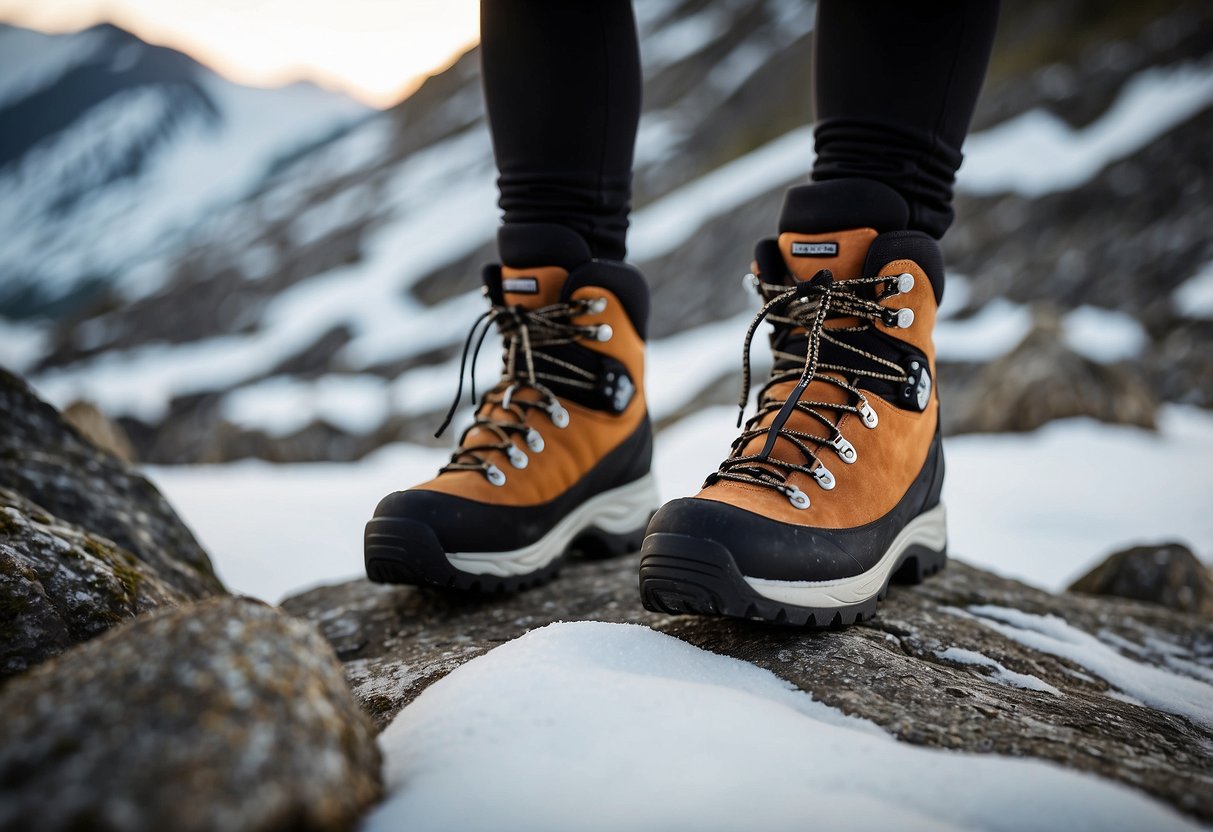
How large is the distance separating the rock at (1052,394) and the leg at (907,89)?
4.88 meters

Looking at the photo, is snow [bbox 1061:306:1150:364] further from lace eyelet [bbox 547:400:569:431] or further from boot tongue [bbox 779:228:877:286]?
lace eyelet [bbox 547:400:569:431]

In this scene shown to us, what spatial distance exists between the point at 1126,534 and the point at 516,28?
3.20 metres

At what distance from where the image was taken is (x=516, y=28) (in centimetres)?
166

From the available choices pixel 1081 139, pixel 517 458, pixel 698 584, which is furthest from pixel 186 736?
pixel 1081 139

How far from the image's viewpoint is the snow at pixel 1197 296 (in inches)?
363

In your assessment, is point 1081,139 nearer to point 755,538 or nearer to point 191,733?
point 755,538

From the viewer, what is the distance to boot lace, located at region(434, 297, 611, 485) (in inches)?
63.0

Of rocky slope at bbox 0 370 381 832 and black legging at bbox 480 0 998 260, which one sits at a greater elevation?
black legging at bbox 480 0 998 260

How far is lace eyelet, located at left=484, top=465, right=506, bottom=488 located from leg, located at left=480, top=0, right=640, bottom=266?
485 millimetres

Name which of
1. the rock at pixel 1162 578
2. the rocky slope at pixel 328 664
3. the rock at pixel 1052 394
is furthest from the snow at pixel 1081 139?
the rocky slope at pixel 328 664

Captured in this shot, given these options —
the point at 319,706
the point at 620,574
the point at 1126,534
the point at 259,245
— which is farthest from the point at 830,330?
the point at 259,245

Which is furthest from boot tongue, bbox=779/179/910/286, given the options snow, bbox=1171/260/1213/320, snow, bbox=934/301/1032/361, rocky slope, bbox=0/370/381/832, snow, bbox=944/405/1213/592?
snow, bbox=1171/260/1213/320

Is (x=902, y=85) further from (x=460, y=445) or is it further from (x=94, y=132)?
(x=94, y=132)

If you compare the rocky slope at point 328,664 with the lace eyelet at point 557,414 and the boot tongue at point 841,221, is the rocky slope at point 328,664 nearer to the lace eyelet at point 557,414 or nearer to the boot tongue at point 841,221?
the lace eyelet at point 557,414
